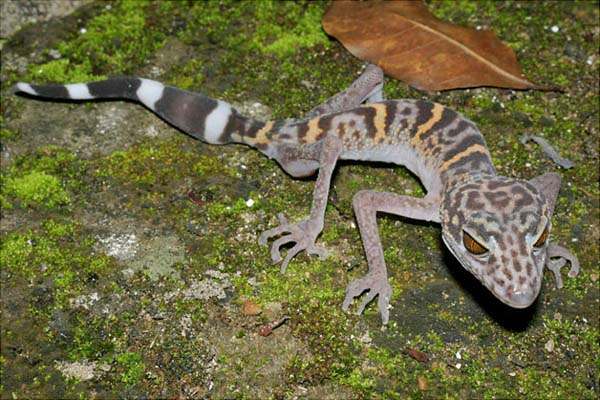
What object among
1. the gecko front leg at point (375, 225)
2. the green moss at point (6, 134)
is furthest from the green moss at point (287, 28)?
the green moss at point (6, 134)

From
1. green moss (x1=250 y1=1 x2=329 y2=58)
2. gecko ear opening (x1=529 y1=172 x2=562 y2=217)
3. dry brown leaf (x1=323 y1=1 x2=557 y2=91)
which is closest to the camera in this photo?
gecko ear opening (x1=529 y1=172 x2=562 y2=217)

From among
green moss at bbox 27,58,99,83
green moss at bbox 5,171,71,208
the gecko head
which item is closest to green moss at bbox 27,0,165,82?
green moss at bbox 27,58,99,83

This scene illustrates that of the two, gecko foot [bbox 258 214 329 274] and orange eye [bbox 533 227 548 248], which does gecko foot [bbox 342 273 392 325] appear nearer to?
gecko foot [bbox 258 214 329 274]

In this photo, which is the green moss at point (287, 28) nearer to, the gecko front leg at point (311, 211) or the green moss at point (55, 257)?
the gecko front leg at point (311, 211)

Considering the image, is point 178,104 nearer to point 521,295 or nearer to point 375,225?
point 375,225

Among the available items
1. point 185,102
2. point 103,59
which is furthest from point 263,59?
point 103,59

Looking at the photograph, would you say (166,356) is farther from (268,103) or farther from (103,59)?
(103,59)
